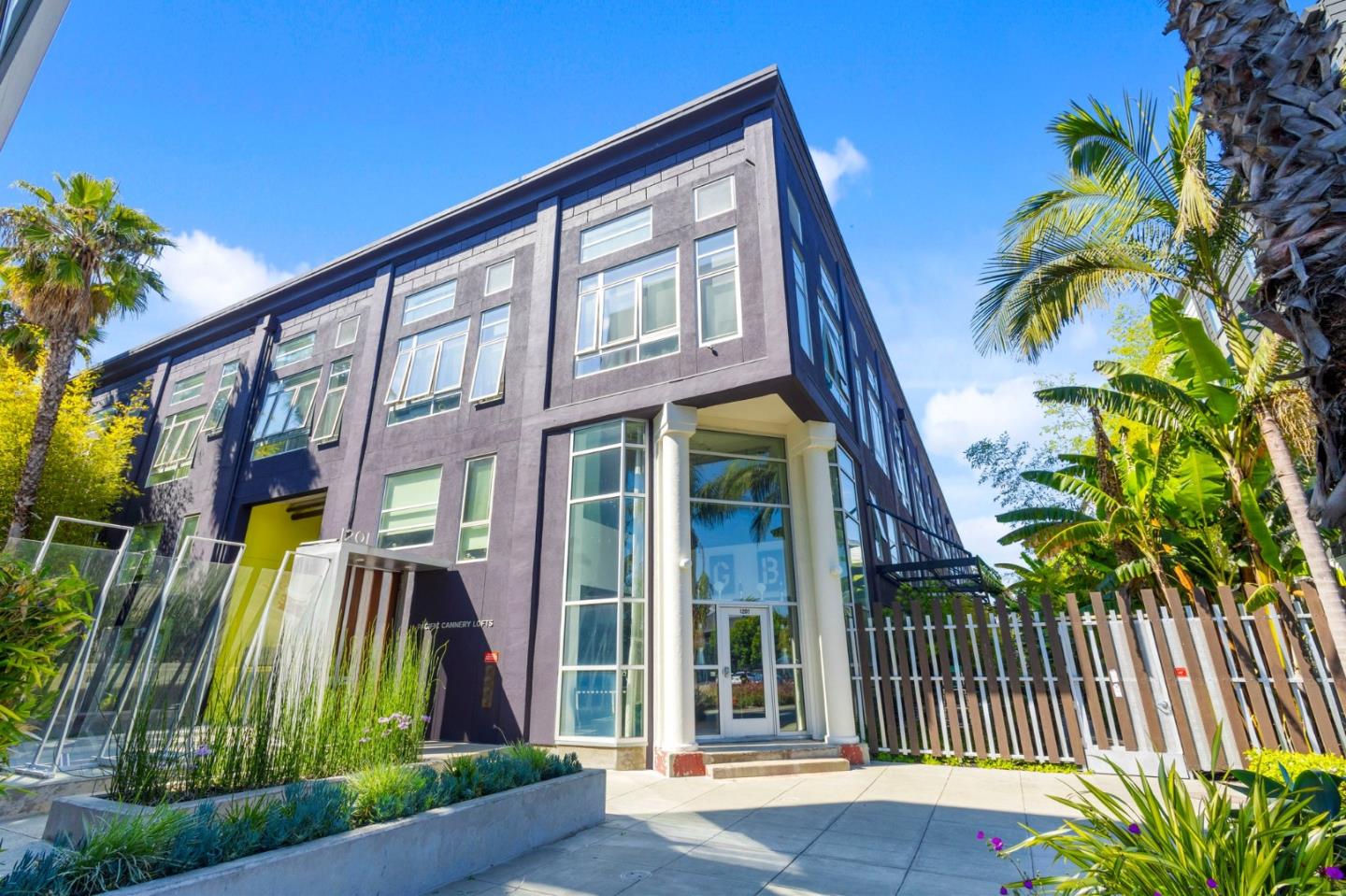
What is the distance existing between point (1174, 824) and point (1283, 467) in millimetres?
7265

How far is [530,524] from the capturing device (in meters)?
12.3

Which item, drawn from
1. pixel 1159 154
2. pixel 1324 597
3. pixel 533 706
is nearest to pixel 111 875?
pixel 533 706

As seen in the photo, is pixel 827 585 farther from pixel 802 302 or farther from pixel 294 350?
pixel 294 350

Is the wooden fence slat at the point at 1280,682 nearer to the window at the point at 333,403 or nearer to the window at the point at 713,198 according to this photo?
the window at the point at 713,198

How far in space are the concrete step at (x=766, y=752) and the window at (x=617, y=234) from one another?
10252 mm

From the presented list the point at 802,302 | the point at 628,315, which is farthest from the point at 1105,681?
the point at 628,315

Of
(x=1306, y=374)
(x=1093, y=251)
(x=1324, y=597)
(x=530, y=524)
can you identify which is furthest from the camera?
(x=530, y=524)

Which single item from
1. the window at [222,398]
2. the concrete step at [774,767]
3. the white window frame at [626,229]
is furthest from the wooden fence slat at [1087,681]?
the window at [222,398]

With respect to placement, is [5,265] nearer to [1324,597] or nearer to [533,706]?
[533,706]

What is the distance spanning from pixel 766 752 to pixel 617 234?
36.0ft

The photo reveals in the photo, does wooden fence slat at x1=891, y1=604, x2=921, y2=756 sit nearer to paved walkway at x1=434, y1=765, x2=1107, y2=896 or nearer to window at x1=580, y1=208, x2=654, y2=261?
paved walkway at x1=434, y1=765, x2=1107, y2=896

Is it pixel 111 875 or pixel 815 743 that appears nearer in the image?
pixel 111 875

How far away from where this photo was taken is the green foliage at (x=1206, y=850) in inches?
105

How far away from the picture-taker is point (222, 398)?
20.2 metres
